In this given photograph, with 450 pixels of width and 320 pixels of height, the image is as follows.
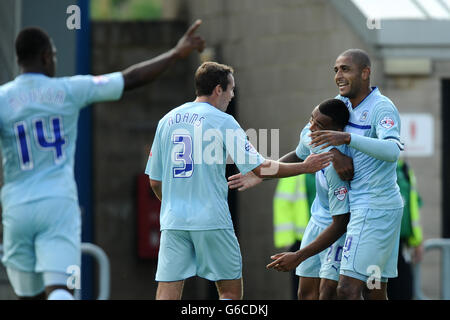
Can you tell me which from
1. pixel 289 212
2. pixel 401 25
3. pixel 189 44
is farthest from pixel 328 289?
pixel 401 25

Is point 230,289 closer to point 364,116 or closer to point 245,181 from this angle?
point 245,181

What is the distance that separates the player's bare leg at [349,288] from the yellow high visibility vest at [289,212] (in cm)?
297

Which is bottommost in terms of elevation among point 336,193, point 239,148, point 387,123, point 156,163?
point 336,193

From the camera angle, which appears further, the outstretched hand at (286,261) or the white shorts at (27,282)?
the outstretched hand at (286,261)

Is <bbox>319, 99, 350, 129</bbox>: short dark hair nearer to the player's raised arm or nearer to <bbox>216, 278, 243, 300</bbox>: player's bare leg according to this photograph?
the player's raised arm

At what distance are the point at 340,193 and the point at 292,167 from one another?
0.52 meters

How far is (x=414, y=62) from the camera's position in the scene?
38.1 feet

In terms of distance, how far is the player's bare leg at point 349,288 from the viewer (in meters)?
7.14

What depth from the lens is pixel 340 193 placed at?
24.5ft

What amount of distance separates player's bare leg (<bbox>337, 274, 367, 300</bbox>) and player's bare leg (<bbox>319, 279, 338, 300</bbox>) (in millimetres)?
346

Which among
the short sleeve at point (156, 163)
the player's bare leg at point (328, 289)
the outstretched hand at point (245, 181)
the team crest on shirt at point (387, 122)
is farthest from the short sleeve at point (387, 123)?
the short sleeve at point (156, 163)

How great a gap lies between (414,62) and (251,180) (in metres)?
4.86

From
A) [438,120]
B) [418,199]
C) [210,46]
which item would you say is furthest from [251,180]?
[210,46]

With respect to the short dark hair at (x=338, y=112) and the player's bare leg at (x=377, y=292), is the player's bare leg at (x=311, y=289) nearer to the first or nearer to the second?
the player's bare leg at (x=377, y=292)
